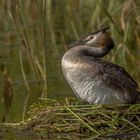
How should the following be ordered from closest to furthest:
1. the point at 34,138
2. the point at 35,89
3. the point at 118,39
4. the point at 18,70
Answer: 1. the point at 34,138
2. the point at 35,89
3. the point at 18,70
4. the point at 118,39

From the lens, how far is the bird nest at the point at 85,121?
9.70 m

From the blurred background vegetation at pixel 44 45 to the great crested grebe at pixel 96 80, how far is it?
0.75 m

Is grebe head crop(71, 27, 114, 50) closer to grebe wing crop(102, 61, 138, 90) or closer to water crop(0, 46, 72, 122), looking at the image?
grebe wing crop(102, 61, 138, 90)

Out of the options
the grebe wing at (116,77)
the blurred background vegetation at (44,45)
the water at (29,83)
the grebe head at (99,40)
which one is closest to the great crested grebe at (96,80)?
the grebe wing at (116,77)

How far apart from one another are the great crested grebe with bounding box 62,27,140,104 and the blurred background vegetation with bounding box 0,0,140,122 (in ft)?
2.45

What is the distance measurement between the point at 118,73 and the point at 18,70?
14.1 feet

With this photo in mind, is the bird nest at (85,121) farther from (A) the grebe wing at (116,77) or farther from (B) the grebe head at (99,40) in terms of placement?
(B) the grebe head at (99,40)

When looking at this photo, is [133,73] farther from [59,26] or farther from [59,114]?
[59,26]

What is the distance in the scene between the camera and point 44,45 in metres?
11.7

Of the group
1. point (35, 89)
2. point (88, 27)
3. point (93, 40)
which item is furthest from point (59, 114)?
point (88, 27)

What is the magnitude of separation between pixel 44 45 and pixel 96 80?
1551 mm

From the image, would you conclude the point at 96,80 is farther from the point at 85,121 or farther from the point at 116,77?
the point at 85,121

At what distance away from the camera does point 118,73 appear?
→ 10.6m

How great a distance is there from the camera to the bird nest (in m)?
9.70
